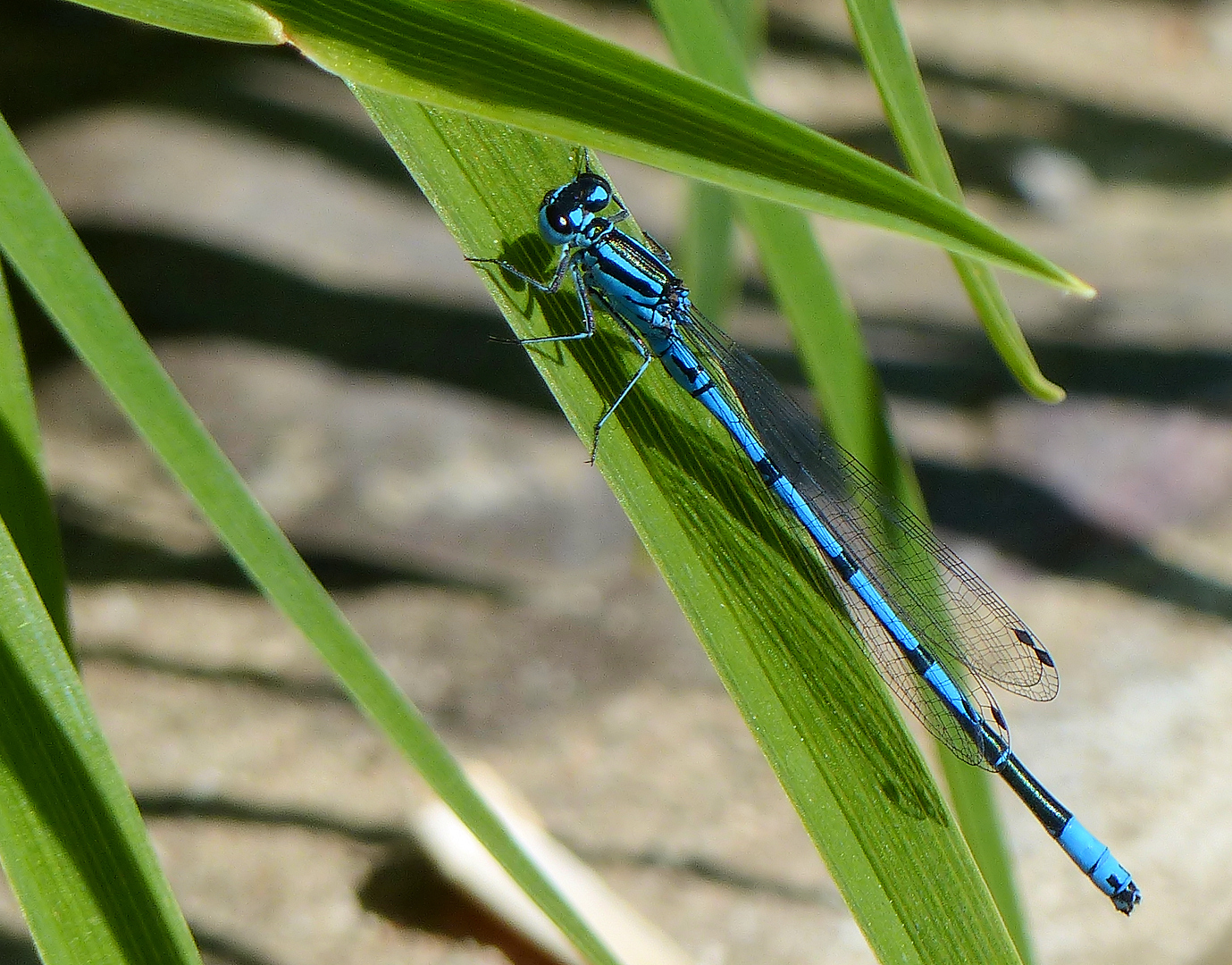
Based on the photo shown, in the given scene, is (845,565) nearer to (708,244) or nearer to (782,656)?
(782,656)

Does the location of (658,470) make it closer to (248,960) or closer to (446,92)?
(446,92)

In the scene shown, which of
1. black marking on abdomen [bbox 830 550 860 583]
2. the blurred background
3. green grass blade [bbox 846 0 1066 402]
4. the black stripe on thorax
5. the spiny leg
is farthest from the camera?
the blurred background

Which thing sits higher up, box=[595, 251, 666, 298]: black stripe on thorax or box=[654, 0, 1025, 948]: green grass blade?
box=[595, 251, 666, 298]: black stripe on thorax

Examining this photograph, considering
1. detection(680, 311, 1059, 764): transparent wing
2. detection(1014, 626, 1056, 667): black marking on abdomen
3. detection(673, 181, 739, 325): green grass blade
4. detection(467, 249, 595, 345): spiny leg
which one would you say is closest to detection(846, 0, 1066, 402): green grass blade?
detection(467, 249, 595, 345): spiny leg

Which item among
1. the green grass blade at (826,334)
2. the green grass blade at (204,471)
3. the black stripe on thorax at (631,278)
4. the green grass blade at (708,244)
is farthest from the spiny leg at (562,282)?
the green grass blade at (708,244)

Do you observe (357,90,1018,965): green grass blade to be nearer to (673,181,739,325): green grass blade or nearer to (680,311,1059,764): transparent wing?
(680,311,1059,764): transparent wing

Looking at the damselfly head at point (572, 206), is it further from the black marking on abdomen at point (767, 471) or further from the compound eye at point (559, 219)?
the black marking on abdomen at point (767, 471)

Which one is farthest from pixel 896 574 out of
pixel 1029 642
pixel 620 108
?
pixel 620 108
